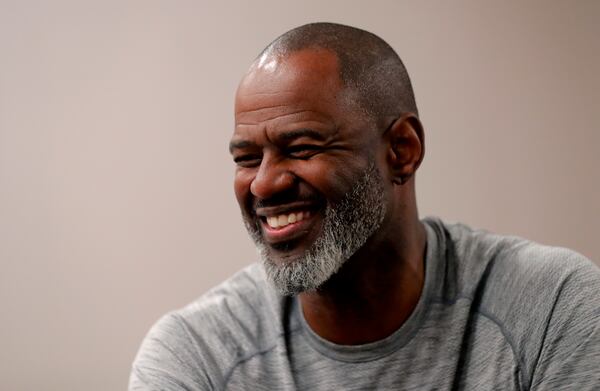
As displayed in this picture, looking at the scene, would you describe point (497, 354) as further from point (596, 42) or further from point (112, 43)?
point (112, 43)

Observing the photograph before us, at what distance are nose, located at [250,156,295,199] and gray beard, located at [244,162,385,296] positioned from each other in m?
0.09

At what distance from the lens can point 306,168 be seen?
1377 millimetres

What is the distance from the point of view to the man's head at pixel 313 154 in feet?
4.55

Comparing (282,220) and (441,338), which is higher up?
(282,220)

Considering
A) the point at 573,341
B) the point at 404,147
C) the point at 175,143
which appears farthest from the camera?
the point at 175,143

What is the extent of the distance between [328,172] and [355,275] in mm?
226

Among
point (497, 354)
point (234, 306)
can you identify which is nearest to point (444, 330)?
point (497, 354)

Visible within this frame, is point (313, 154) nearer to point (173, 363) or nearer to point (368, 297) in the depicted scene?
point (368, 297)

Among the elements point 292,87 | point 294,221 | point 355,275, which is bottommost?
point 355,275

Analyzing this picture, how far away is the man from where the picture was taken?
1376mm

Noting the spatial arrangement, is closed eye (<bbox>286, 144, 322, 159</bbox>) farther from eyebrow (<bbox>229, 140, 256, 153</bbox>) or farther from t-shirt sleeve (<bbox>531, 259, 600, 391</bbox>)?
t-shirt sleeve (<bbox>531, 259, 600, 391</bbox>)

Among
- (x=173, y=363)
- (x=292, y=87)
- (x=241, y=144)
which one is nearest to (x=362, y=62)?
(x=292, y=87)

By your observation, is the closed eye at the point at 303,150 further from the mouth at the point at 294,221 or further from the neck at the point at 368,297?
the neck at the point at 368,297

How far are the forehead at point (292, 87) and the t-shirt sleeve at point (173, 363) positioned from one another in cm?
45
